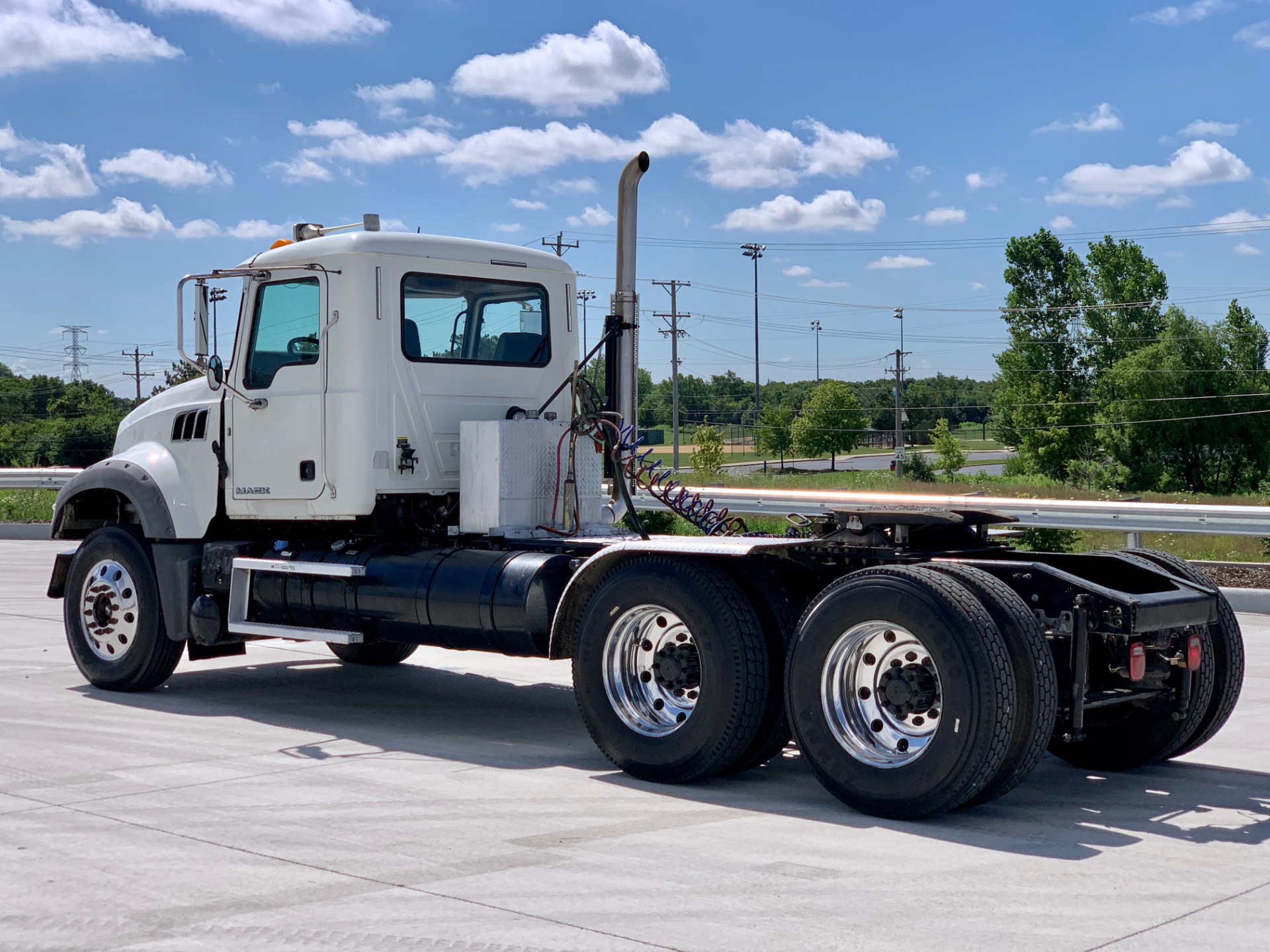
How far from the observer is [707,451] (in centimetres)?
6906

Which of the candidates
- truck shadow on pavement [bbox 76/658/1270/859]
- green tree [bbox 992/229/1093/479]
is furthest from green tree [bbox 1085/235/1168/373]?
truck shadow on pavement [bbox 76/658/1270/859]

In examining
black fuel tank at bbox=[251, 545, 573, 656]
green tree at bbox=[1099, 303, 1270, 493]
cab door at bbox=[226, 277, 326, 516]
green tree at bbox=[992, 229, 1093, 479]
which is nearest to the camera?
black fuel tank at bbox=[251, 545, 573, 656]

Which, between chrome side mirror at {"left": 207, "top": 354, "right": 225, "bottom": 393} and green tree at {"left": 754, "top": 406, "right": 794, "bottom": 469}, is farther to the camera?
green tree at {"left": 754, "top": 406, "right": 794, "bottom": 469}

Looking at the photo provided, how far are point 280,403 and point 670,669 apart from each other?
359 cm

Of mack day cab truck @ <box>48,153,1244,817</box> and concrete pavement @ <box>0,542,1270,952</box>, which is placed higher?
mack day cab truck @ <box>48,153,1244,817</box>

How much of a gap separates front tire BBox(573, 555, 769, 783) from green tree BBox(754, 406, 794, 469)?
349 ft

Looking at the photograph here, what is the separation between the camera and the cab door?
8.81 meters

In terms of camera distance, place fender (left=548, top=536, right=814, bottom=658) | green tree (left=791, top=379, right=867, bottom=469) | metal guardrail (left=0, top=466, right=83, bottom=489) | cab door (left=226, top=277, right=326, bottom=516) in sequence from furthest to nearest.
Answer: green tree (left=791, top=379, right=867, bottom=469) → metal guardrail (left=0, top=466, right=83, bottom=489) → cab door (left=226, top=277, right=326, bottom=516) → fender (left=548, top=536, right=814, bottom=658)

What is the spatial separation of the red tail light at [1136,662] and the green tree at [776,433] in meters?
107

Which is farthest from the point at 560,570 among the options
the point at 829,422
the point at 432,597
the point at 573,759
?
the point at 829,422

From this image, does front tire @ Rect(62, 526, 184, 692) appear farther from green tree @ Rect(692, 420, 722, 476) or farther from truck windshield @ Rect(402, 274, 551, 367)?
green tree @ Rect(692, 420, 722, 476)

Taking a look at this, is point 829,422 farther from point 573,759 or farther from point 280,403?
point 573,759

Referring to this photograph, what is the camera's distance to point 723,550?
664cm

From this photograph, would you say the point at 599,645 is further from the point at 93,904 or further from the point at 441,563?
the point at 93,904
